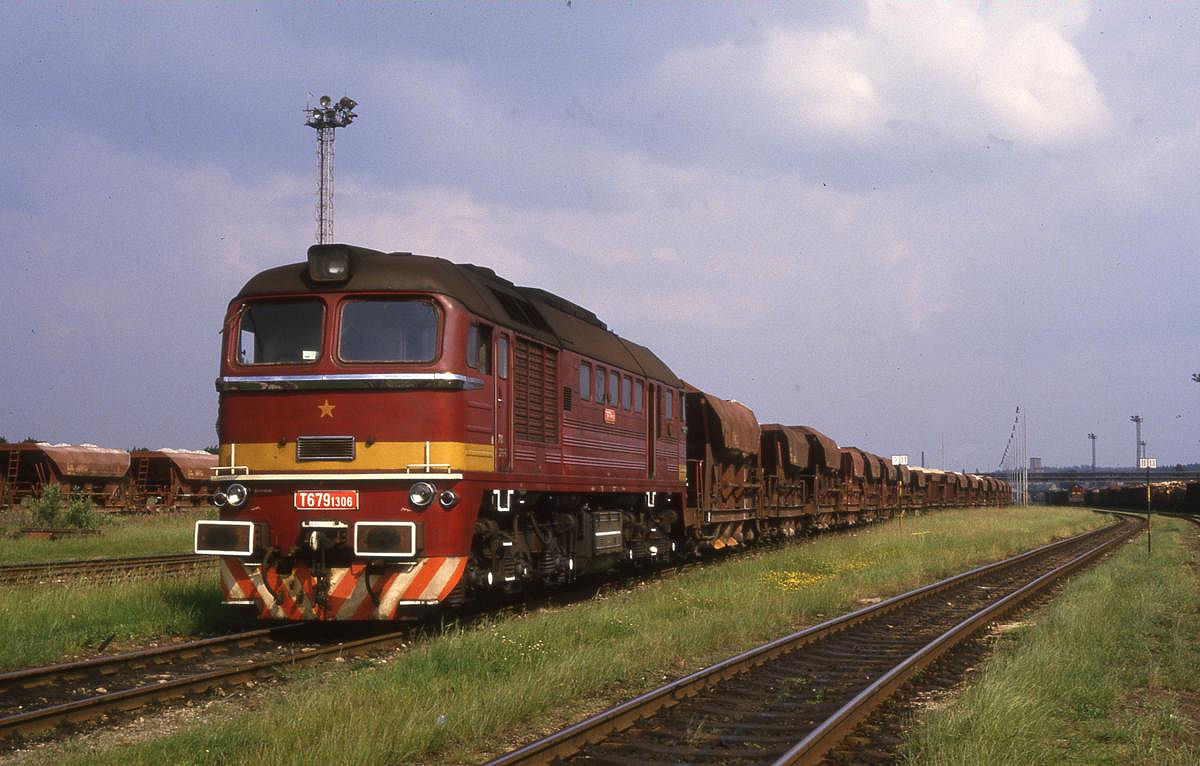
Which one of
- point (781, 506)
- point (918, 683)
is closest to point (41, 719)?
point (918, 683)

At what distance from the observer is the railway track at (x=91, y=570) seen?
651 inches

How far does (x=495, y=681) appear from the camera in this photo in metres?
8.88

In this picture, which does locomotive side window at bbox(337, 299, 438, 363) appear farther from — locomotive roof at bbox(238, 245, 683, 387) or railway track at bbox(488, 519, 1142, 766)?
railway track at bbox(488, 519, 1142, 766)

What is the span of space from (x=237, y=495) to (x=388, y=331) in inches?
90.5

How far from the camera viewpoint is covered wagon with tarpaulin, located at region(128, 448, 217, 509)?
147ft

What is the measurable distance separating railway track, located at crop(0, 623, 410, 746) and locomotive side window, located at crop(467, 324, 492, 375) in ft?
9.88

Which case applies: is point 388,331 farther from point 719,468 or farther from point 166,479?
point 166,479

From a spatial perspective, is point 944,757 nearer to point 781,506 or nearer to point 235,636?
point 235,636

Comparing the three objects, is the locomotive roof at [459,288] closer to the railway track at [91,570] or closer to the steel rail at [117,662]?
the steel rail at [117,662]

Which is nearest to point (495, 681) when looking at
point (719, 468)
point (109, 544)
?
point (719, 468)

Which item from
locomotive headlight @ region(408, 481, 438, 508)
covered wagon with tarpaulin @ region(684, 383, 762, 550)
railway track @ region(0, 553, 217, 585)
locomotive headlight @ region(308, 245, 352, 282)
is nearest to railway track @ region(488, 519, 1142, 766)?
locomotive headlight @ region(408, 481, 438, 508)

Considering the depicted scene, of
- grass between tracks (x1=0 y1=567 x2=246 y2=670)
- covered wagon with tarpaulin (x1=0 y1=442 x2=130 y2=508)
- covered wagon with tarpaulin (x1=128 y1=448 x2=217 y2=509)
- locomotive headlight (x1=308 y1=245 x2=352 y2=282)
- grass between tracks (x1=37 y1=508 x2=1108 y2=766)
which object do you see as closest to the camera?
grass between tracks (x1=37 y1=508 x2=1108 y2=766)

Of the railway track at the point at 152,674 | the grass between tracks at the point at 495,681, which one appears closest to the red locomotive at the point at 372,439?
the railway track at the point at 152,674

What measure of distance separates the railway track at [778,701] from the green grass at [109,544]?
17619 mm
